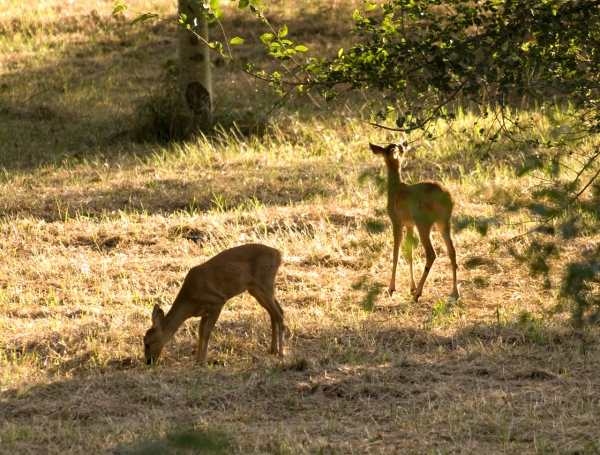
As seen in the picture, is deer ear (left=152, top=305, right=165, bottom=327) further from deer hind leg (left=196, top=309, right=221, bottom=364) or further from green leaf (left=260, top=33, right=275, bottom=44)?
green leaf (left=260, top=33, right=275, bottom=44)

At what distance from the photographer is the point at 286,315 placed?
7773mm

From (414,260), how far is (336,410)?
146 inches

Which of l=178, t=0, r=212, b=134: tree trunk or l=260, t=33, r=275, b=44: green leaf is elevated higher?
l=260, t=33, r=275, b=44: green leaf

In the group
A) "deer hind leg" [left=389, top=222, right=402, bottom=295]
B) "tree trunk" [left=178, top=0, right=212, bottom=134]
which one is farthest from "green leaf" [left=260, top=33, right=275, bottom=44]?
"tree trunk" [left=178, top=0, right=212, bottom=134]

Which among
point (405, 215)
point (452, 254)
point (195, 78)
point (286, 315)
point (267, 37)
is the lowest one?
point (286, 315)

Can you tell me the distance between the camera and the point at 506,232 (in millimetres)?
9586

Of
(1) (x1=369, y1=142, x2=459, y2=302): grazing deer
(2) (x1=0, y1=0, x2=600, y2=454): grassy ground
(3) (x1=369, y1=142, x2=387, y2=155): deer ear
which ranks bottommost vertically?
(2) (x1=0, y1=0, x2=600, y2=454): grassy ground

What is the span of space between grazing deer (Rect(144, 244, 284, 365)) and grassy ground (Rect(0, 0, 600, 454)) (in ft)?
0.64

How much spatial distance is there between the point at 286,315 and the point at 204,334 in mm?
1136

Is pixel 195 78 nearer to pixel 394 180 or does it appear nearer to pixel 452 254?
pixel 394 180

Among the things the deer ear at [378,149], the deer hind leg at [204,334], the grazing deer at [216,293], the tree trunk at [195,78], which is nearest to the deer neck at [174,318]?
the grazing deer at [216,293]

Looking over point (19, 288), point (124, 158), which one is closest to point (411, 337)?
point (19, 288)

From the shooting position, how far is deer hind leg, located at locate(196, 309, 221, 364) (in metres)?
6.79

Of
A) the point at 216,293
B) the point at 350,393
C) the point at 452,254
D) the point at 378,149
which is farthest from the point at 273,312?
the point at 378,149
